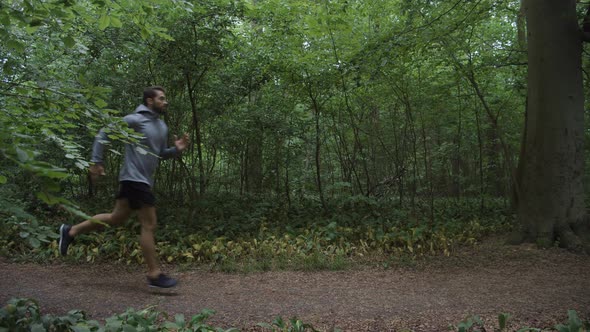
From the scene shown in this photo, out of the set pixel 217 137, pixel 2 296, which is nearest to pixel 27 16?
pixel 2 296

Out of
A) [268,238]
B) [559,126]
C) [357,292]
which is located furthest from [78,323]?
[559,126]

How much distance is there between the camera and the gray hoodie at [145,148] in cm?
424

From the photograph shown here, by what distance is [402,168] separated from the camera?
9453mm

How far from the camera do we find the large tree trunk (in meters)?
5.46

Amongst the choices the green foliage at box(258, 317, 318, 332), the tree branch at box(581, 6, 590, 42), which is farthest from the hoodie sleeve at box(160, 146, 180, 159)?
the tree branch at box(581, 6, 590, 42)

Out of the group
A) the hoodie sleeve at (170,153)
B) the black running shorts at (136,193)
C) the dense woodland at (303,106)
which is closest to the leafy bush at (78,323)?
the dense woodland at (303,106)

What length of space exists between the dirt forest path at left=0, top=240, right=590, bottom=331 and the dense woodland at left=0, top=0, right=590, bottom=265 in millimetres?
584

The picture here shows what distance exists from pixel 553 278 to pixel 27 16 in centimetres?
521

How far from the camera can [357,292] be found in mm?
4293

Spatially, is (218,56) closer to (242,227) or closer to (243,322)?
(242,227)

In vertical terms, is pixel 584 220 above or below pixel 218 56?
below

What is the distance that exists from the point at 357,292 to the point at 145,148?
2583 mm

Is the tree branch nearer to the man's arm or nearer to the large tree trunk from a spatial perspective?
the large tree trunk

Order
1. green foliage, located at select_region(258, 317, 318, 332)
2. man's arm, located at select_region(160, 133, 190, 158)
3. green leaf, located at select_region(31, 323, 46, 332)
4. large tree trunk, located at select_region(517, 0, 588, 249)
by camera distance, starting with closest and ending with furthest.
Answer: green leaf, located at select_region(31, 323, 46, 332), green foliage, located at select_region(258, 317, 318, 332), man's arm, located at select_region(160, 133, 190, 158), large tree trunk, located at select_region(517, 0, 588, 249)
